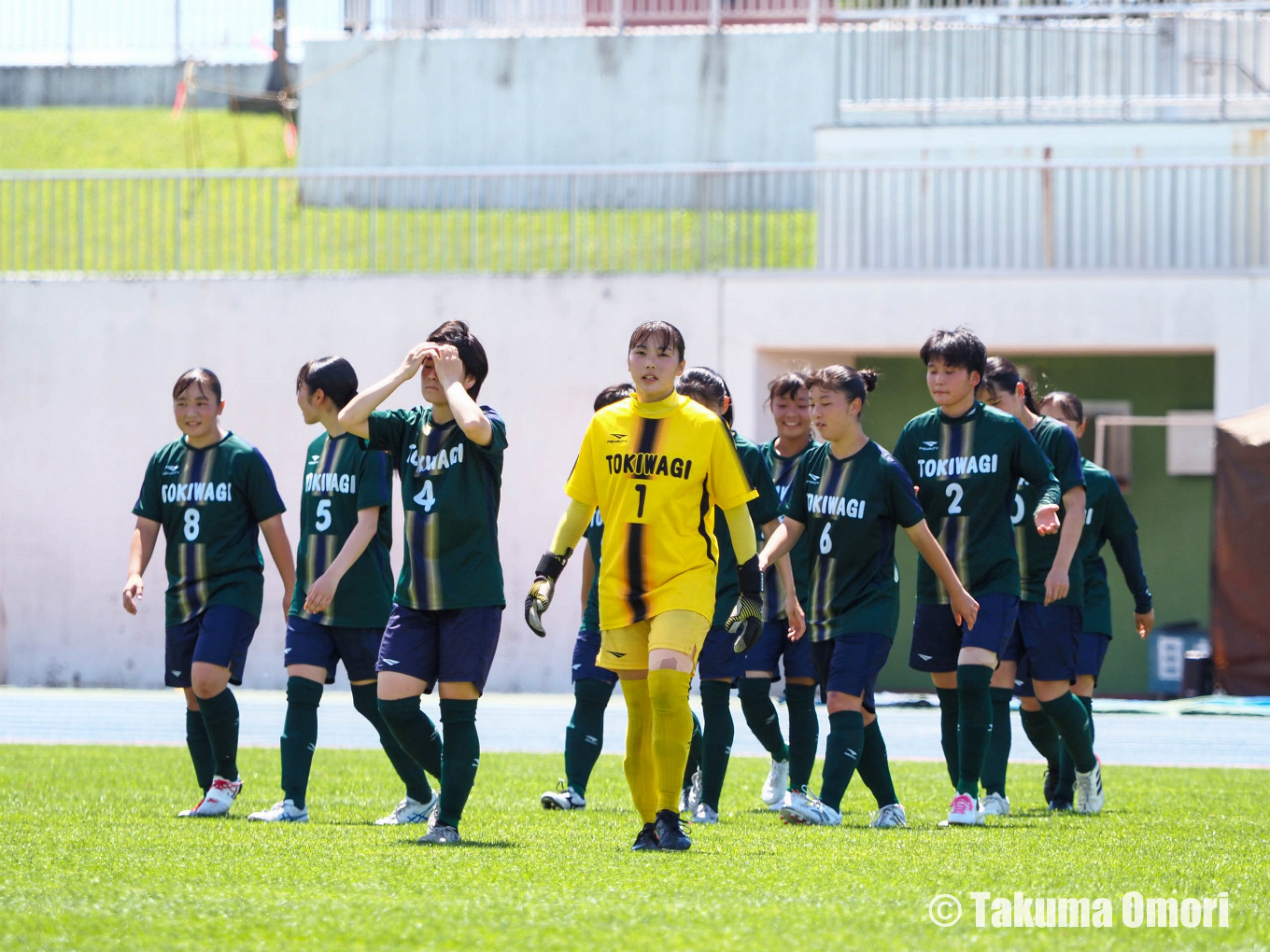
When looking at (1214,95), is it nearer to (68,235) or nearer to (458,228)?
(458,228)

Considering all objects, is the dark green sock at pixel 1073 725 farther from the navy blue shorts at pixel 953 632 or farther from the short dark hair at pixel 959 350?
the short dark hair at pixel 959 350

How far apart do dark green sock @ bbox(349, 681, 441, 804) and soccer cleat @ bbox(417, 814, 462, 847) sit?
0.73 metres

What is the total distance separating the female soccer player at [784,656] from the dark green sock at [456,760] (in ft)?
6.22

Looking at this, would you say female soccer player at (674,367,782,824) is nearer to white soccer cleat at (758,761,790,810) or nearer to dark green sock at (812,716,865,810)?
dark green sock at (812,716,865,810)

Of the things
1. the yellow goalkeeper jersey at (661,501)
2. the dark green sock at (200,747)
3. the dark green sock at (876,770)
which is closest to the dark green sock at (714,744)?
the dark green sock at (876,770)

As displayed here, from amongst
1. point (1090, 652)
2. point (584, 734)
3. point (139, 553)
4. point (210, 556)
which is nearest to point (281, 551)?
point (210, 556)

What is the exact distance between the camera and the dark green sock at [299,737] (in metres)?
7.31

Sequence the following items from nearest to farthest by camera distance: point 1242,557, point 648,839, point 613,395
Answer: point 648,839 → point 613,395 → point 1242,557

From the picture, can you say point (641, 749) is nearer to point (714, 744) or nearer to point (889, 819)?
point (714, 744)

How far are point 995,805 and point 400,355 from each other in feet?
35.6

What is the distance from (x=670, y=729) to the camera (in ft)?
19.8

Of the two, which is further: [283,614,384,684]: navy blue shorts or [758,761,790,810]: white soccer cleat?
[758,761,790,810]: white soccer cleat

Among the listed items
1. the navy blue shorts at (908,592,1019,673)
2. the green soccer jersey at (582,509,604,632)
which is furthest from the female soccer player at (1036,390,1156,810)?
the green soccer jersey at (582,509,604,632)

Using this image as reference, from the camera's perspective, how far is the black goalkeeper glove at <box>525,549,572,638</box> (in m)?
5.98
